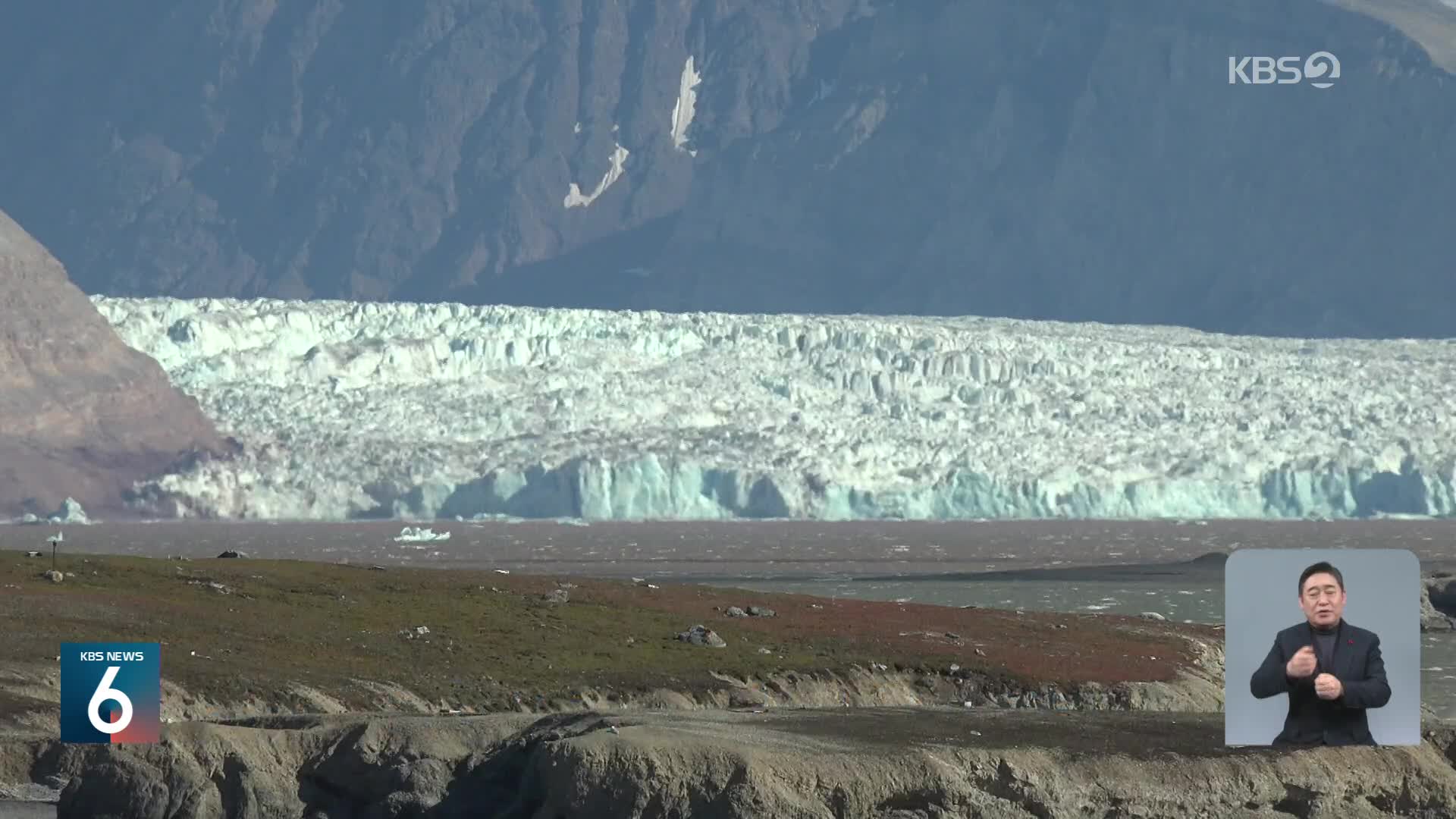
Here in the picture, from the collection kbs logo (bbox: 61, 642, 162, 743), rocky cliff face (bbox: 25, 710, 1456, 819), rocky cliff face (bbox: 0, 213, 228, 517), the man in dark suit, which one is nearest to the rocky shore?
rocky cliff face (bbox: 25, 710, 1456, 819)

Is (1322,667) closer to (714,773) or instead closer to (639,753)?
(714,773)

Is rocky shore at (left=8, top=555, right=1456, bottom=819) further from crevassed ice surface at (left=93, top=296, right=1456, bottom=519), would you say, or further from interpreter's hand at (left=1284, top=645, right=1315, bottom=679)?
crevassed ice surface at (left=93, top=296, right=1456, bottom=519)

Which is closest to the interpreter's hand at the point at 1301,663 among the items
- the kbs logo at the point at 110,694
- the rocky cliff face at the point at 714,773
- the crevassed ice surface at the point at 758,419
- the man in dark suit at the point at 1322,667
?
the man in dark suit at the point at 1322,667

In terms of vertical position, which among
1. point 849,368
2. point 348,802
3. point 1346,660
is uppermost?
point 849,368

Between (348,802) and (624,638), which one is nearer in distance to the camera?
(348,802)

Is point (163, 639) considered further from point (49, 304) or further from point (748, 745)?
point (49, 304)

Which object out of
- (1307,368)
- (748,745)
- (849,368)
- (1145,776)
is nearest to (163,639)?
(748,745)
